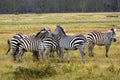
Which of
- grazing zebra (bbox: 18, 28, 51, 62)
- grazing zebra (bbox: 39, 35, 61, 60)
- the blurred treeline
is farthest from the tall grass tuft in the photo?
the blurred treeline

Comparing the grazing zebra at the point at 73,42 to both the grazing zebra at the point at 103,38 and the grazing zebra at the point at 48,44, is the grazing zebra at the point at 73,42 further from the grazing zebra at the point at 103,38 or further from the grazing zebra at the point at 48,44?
the grazing zebra at the point at 103,38

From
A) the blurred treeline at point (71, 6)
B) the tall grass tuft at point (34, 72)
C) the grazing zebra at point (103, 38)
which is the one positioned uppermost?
the blurred treeline at point (71, 6)

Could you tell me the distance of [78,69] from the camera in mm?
15211

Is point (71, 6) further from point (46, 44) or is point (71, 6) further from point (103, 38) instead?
point (46, 44)

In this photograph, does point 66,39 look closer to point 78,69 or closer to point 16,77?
point 78,69

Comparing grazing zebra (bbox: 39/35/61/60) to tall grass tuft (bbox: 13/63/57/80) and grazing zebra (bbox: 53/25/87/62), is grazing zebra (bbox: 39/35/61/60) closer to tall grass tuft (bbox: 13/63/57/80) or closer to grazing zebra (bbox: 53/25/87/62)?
grazing zebra (bbox: 53/25/87/62)

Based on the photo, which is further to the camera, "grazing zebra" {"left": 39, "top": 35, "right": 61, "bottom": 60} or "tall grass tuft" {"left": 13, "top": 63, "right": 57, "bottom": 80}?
"grazing zebra" {"left": 39, "top": 35, "right": 61, "bottom": 60}

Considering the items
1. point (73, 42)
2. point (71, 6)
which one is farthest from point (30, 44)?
point (71, 6)

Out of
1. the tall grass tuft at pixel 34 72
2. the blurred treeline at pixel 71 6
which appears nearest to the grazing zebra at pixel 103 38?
the tall grass tuft at pixel 34 72

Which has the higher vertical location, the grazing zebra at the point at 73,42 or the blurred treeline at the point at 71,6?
the blurred treeline at the point at 71,6

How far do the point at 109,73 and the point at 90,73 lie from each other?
726 mm

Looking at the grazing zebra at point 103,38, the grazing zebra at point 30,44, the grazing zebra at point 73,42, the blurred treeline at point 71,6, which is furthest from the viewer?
the blurred treeline at point 71,6

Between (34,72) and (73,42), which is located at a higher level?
(73,42)

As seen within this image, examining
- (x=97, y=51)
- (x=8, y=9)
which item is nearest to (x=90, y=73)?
(x=97, y=51)
